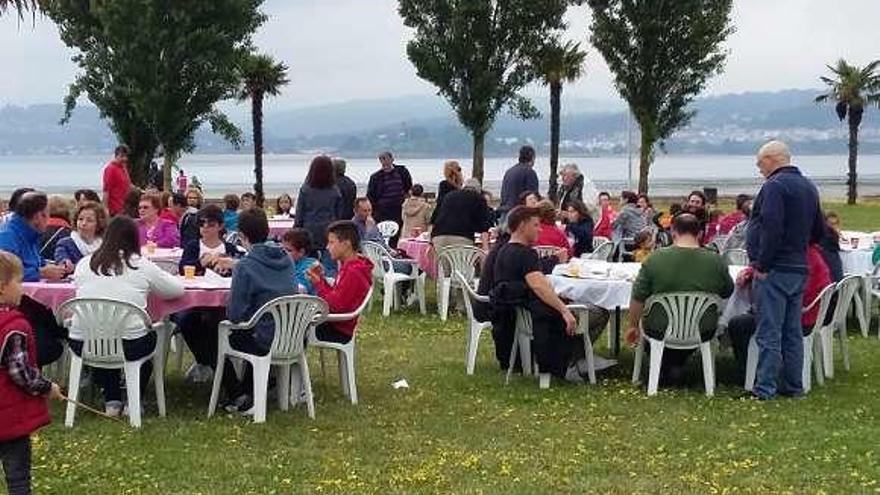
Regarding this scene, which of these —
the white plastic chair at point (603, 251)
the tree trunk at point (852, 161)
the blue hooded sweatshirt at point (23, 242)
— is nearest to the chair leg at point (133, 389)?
the blue hooded sweatshirt at point (23, 242)

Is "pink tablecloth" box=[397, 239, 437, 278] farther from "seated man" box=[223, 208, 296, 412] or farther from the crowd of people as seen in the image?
"seated man" box=[223, 208, 296, 412]

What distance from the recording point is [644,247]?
34.3 feet

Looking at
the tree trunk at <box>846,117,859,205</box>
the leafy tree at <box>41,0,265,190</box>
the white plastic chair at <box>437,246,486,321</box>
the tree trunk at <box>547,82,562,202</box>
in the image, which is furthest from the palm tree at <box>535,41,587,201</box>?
the white plastic chair at <box>437,246,486,321</box>

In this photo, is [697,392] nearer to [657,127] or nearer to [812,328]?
[812,328]

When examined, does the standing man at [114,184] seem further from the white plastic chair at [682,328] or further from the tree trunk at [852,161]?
the tree trunk at [852,161]

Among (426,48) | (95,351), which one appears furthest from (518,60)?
(95,351)

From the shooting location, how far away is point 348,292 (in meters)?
7.67

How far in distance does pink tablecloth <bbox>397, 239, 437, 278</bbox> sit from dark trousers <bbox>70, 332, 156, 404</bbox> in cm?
504

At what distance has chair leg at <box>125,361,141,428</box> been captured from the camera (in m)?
6.88

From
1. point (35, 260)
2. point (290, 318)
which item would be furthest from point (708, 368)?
point (35, 260)

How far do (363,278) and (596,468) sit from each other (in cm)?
234

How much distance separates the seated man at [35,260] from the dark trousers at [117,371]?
0.32m

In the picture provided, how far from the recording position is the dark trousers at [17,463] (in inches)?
189

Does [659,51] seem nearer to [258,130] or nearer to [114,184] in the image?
[258,130]
